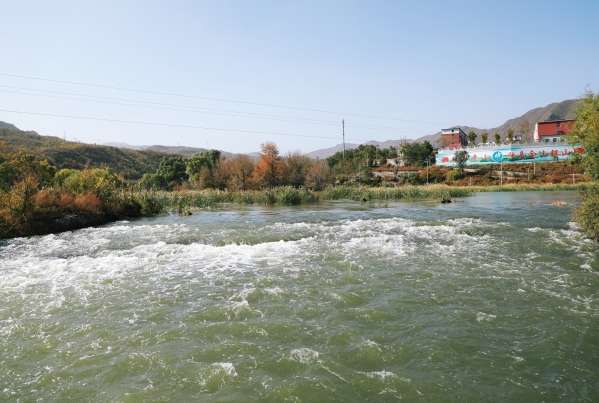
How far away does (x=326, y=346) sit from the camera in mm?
6473

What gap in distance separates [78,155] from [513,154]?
89260mm

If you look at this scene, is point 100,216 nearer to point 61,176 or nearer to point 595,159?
point 61,176

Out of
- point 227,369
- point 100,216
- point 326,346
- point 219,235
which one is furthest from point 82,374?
point 100,216

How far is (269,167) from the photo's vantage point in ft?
190

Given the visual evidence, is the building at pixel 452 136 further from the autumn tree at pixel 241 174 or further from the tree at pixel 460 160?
the autumn tree at pixel 241 174

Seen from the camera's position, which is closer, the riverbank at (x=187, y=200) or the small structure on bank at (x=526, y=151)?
the riverbank at (x=187, y=200)

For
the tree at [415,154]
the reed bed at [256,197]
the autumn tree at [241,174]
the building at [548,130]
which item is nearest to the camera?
the reed bed at [256,197]

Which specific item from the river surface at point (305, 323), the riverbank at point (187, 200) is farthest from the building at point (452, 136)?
the river surface at point (305, 323)

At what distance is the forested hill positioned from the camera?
227 feet

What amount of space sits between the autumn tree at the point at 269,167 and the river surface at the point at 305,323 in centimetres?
4291

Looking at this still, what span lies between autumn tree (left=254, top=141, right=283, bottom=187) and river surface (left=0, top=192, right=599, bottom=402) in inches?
1689

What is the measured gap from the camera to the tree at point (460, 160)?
8019 centimetres

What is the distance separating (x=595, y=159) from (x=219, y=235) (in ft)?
62.1

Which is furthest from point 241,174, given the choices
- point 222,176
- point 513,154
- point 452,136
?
point 452,136
